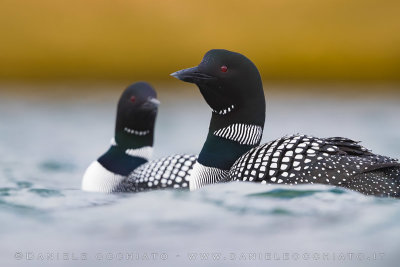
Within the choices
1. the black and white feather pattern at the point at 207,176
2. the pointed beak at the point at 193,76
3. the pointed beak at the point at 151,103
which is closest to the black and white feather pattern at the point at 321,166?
the black and white feather pattern at the point at 207,176

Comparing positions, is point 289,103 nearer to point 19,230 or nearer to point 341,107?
point 341,107

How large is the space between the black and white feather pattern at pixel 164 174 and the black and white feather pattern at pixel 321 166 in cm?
74

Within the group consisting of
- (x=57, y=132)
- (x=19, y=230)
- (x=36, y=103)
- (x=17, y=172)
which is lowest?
(x=19, y=230)

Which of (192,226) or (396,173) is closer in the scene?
(192,226)

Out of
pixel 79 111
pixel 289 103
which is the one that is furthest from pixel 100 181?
pixel 289 103

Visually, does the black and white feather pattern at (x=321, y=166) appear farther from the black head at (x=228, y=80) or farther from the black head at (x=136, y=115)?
the black head at (x=136, y=115)

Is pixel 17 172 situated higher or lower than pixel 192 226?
higher

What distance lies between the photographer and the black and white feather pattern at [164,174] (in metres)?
4.36

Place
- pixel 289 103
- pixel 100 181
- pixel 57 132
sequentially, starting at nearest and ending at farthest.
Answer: pixel 100 181 → pixel 57 132 → pixel 289 103

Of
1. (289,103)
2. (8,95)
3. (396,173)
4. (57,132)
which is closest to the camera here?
(396,173)

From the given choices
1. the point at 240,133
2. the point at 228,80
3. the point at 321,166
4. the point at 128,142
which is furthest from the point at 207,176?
the point at 128,142

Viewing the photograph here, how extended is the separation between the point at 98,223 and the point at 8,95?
11184 mm

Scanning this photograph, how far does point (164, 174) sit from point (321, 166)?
1247mm

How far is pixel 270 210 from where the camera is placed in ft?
10.6
